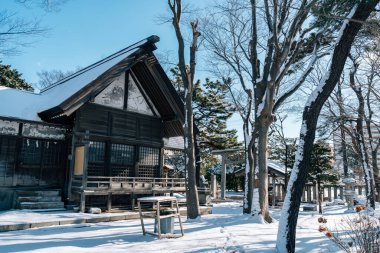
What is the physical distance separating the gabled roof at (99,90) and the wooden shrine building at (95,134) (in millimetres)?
37

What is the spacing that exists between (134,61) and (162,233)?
9153 millimetres

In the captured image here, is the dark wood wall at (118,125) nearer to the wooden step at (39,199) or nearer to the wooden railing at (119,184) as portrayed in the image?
the wooden railing at (119,184)

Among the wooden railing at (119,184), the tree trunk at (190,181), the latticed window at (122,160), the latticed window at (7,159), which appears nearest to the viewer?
the tree trunk at (190,181)

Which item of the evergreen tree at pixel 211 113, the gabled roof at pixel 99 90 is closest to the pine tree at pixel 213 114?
the evergreen tree at pixel 211 113

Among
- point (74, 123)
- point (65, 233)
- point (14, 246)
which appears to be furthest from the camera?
point (74, 123)

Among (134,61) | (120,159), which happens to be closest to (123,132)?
(120,159)

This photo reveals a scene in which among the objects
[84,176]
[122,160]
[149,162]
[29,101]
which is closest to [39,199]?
[84,176]

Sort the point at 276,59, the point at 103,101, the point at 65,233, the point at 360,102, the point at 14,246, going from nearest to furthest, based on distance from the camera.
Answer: the point at 14,246
the point at 65,233
the point at 276,59
the point at 103,101
the point at 360,102

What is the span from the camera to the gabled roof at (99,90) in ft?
41.7

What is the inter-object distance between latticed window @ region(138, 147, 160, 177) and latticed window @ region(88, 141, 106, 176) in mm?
2236

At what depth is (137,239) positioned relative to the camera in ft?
25.8

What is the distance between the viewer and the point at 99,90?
560 inches

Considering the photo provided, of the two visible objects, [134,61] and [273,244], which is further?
[134,61]

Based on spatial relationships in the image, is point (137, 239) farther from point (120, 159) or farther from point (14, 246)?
point (120, 159)
